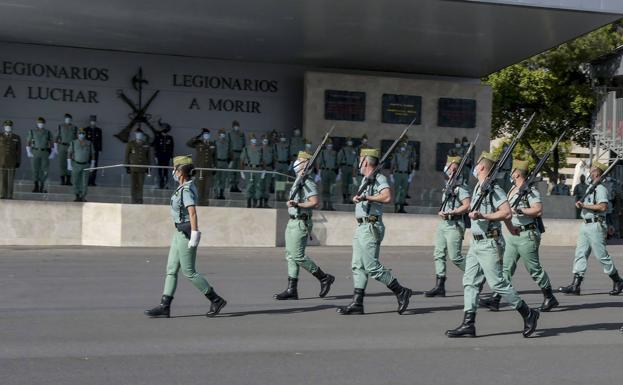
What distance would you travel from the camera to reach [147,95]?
1131 inches

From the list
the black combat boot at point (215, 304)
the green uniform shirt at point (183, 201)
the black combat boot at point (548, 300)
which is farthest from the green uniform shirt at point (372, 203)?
the black combat boot at point (548, 300)

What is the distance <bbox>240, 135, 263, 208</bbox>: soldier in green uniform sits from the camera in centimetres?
2164

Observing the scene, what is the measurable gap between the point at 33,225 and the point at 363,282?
1217cm

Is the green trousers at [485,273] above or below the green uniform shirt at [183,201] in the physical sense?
below

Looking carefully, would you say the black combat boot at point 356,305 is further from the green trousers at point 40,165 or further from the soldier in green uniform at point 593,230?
the green trousers at point 40,165

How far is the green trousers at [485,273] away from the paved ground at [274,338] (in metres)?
0.46

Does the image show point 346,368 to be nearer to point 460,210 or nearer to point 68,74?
point 460,210

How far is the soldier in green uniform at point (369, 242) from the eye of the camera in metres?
11.0

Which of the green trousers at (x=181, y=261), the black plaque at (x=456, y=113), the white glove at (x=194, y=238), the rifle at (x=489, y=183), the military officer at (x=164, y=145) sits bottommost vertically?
the green trousers at (x=181, y=261)

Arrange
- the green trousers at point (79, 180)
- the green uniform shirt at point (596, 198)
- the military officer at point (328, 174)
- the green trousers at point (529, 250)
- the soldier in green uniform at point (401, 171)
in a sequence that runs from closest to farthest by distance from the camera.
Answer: the green trousers at point (529, 250) < the green uniform shirt at point (596, 198) < the green trousers at point (79, 180) < the military officer at point (328, 174) < the soldier in green uniform at point (401, 171)

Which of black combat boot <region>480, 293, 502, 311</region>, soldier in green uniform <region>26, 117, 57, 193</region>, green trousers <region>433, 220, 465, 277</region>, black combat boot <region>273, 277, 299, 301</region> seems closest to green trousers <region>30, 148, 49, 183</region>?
soldier in green uniform <region>26, 117, 57, 193</region>

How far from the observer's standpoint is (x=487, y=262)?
9523 mm

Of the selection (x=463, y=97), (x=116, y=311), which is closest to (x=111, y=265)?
(x=116, y=311)

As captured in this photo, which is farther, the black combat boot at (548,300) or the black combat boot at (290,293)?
the black combat boot at (290,293)
